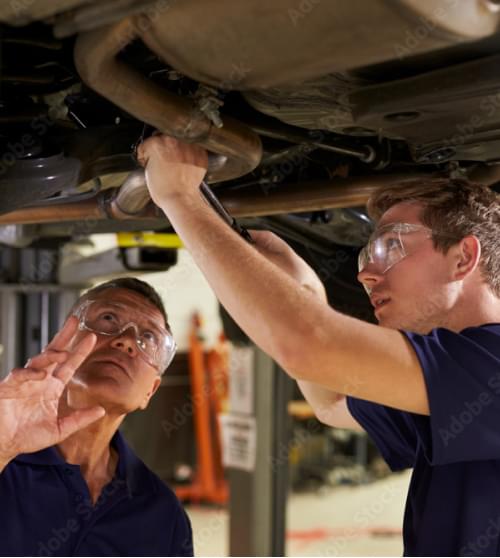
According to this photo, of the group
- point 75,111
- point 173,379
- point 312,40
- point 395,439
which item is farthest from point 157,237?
point 173,379

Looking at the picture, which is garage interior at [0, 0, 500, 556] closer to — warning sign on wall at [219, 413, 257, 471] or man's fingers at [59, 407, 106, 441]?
man's fingers at [59, 407, 106, 441]

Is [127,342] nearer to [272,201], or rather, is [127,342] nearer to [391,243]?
[272,201]

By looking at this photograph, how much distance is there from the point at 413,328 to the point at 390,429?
22cm

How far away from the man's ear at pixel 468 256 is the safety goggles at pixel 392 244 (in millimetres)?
54

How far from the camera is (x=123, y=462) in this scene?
59.4 inches

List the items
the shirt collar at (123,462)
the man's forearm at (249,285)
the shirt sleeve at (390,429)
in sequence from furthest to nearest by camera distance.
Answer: the shirt collar at (123,462) < the shirt sleeve at (390,429) < the man's forearm at (249,285)

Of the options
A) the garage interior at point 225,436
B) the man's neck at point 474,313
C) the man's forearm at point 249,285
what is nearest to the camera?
the man's forearm at point 249,285

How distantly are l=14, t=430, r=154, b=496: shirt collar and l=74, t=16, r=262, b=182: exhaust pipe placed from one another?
677 mm

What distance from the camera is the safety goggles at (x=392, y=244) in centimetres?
117

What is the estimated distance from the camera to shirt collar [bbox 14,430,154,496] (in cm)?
139

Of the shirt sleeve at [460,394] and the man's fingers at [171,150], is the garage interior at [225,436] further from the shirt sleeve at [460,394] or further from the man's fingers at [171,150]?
the shirt sleeve at [460,394]

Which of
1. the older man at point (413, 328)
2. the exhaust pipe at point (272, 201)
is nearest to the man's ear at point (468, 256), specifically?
the older man at point (413, 328)

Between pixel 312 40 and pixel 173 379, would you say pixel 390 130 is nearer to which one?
pixel 312 40

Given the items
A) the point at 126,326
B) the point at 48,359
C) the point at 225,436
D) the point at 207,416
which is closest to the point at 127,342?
the point at 126,326
